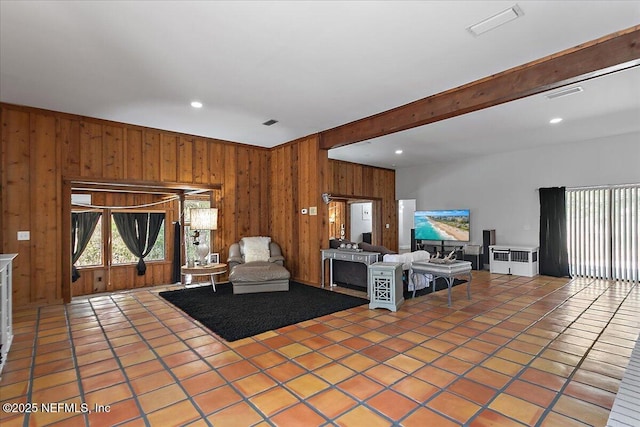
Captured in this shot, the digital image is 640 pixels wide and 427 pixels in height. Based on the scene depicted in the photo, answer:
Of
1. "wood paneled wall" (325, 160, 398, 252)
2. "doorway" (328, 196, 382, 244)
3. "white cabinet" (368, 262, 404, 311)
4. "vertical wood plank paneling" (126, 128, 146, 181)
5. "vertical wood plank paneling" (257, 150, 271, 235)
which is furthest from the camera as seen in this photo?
"doorway" (328, 196, 382, 244)

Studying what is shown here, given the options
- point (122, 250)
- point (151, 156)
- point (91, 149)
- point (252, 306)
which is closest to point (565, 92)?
point (252, 306)

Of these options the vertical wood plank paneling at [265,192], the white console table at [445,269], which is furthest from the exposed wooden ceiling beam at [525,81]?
the vertical wood plank paneling at [265,192]

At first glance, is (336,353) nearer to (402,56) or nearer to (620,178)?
(402,56)

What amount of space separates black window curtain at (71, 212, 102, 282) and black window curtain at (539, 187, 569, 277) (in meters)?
10.6

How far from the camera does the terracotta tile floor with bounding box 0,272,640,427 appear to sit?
1999 millimetres

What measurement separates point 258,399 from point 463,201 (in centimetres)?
770

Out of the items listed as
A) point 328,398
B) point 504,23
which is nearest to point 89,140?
point 328,398

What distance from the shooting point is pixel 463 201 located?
27.6 feet

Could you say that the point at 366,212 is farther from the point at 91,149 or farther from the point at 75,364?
the point at 75,364

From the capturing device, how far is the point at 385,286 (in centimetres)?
417

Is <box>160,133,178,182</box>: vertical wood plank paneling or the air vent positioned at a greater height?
the air vent

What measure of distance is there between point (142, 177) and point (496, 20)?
17.5 feet

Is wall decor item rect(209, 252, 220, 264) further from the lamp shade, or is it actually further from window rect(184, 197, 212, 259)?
window rect(184, 197, 212, 259)

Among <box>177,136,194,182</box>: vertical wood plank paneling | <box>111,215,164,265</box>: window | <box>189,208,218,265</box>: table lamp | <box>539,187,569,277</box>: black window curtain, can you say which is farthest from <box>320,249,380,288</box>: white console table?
<box>111,215,164,265</box>: window
